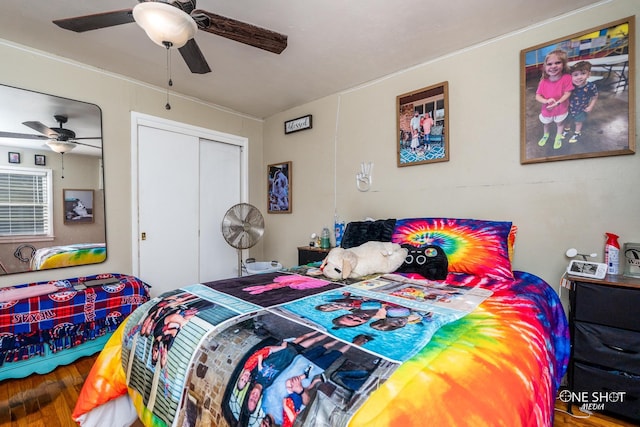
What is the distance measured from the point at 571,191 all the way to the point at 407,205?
46.2 inches

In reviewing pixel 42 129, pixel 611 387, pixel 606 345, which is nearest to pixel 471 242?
pixel 606 345

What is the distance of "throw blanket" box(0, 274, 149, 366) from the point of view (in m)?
2.01

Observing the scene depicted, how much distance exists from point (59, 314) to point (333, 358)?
240 cm

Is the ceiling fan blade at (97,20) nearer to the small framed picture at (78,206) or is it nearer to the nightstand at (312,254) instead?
the small framed picture at (78,206)

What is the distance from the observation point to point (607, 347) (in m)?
1.60

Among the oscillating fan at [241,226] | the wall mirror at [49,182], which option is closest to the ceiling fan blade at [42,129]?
the wall mirror at [49,182]

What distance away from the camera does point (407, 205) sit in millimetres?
2756

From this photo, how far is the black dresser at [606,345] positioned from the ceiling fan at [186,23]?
2.33 m

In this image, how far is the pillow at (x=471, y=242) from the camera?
6.09 ft

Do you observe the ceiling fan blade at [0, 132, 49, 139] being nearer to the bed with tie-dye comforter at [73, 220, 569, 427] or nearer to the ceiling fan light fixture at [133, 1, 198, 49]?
the ceiling fan light fixture at [133, 1, 198, 49]

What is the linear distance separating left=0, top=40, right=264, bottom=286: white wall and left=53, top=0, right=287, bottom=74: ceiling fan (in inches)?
53.1

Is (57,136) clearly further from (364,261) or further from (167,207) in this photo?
(364,261)

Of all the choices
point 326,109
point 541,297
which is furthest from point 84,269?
point 541,297

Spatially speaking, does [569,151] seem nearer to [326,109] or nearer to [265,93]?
[326,109]
